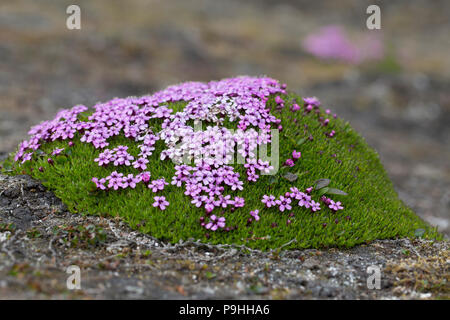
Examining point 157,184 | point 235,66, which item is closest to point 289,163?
point 157,184

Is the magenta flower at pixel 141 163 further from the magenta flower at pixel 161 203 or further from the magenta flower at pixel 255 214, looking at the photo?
the magenta flower at pixel 255 214

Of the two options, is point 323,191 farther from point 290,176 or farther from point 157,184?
point 157,184

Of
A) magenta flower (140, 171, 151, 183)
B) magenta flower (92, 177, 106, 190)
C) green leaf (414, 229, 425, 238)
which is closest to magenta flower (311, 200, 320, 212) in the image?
green leaf (414, 229, 425, 238)

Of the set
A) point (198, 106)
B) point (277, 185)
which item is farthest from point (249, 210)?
point (198, 106)

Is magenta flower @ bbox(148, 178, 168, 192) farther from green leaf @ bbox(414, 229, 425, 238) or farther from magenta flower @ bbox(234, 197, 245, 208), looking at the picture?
green leaf @ bbox(414, 229, 425, 238)

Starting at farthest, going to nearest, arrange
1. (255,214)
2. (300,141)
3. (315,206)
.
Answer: (300,141)
(315,206)
(255,214)
